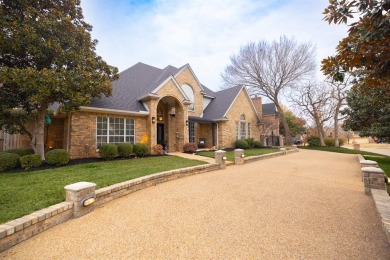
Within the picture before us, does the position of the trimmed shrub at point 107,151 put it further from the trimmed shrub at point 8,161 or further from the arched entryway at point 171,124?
the arched entryway at point 171,124

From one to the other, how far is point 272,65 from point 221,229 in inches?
962

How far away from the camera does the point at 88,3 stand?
925 cm

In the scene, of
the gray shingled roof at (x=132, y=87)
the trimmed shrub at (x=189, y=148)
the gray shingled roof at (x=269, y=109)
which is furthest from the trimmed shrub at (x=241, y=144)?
the gray shingled roof at (x=269, y=109)

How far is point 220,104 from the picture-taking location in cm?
1906

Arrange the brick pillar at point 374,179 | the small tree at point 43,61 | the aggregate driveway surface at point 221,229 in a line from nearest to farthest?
the aggregate driveway surface at point 221,229, the brick pillar at point 374,179, the small tree at point 43,61

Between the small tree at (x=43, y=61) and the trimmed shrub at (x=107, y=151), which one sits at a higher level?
the small tree at (x=43, y=61)

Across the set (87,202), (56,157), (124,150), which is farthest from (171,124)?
(87,202)

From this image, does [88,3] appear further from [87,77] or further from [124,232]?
[124,232]

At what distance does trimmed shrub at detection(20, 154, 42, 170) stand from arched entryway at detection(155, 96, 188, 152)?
25.8 feet

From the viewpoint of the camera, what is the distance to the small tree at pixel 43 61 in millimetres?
6516

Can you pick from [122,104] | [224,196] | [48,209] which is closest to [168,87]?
[122,104]

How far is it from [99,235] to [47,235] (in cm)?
92

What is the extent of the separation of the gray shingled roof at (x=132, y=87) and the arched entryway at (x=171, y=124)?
1.74 meters

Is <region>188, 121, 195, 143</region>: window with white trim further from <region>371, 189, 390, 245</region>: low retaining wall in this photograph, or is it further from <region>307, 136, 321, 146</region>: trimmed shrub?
<region>307, 136, 321, 146</region>: trimmed shrub
